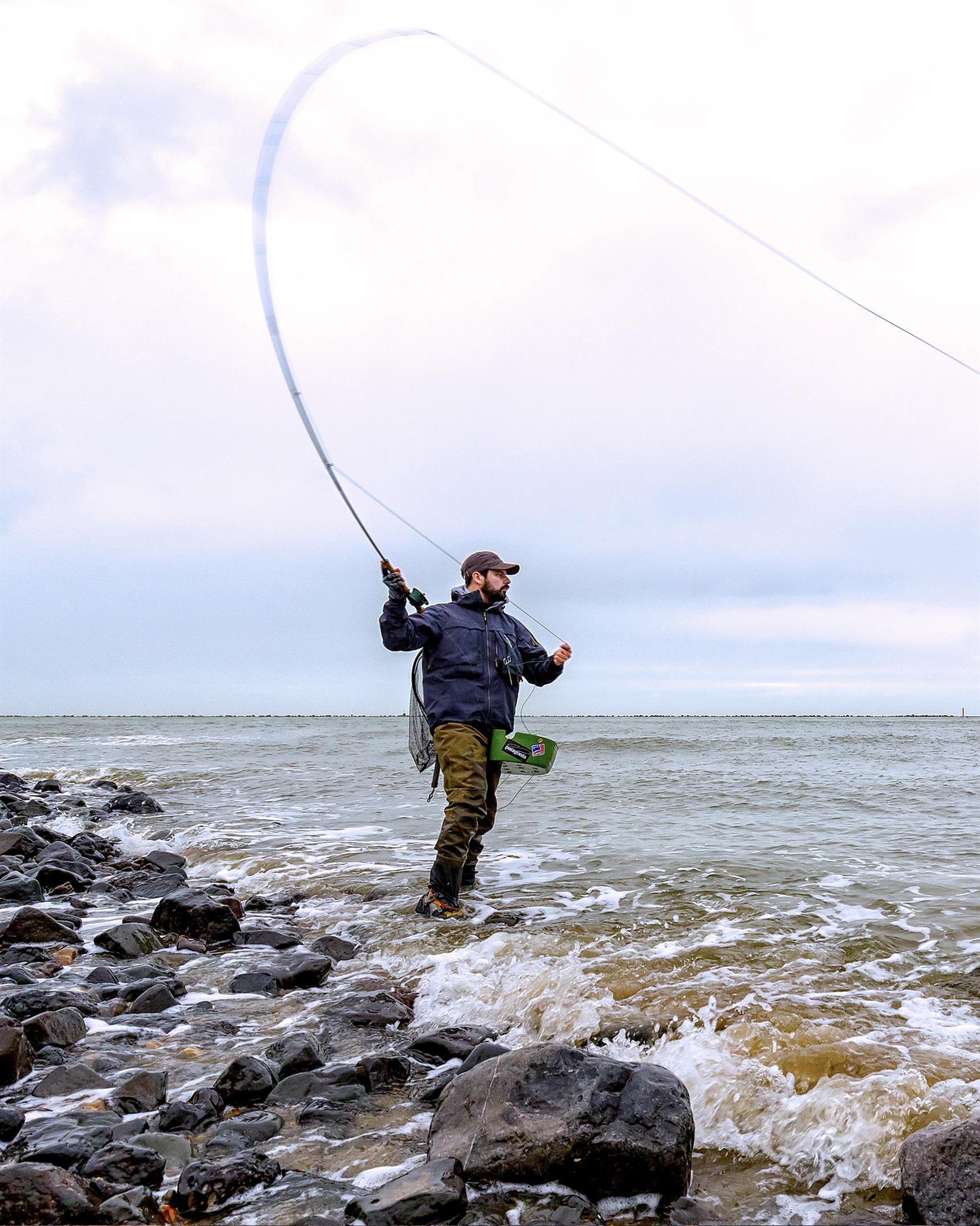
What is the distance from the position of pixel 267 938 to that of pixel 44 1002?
1.65 meters

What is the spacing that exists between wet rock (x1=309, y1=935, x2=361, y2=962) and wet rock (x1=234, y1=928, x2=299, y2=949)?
200 millimetres

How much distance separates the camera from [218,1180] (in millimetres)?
2822

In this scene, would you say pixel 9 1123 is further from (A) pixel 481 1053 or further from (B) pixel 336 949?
(B) pixel 336 949

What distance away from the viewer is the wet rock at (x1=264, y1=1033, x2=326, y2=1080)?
3.75 metres

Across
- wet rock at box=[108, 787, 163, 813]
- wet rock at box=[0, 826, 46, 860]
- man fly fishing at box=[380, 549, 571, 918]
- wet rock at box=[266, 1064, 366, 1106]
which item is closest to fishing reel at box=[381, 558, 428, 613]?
man fly fishing at box=[380, 549, 571, 918]

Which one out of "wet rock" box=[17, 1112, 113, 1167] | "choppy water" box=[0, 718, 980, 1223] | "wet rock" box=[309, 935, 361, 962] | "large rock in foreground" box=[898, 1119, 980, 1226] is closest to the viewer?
"large rock in foreground" box=[898, 1119, 980, 1226]

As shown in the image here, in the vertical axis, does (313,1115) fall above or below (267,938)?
above

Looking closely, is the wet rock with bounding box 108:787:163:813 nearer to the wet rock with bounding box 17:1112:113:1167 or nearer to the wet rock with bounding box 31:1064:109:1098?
the wet rock with bounding box 31:1064:109:1098

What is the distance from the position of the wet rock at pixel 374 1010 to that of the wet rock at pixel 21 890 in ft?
13.4

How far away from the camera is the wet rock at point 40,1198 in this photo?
2.56 meters

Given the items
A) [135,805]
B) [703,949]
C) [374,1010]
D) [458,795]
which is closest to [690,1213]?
[374,1010]

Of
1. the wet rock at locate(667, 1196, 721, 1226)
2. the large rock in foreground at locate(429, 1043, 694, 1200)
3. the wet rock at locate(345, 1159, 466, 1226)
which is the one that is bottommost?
the wet rock at locate(667, 1196, 721, 1226)

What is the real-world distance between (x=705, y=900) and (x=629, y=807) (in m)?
5.97

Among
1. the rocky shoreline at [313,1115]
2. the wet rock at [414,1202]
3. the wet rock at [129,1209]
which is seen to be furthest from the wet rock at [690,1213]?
the wet rock at [129,1209]
